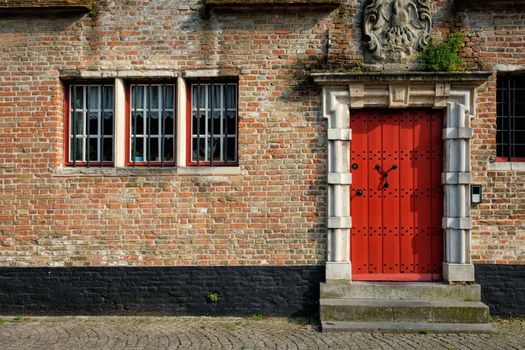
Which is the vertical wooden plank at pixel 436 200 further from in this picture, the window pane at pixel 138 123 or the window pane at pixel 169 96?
the window pane at pixel 138 123

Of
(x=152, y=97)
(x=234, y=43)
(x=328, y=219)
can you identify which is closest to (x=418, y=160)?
(x=328, y=219)

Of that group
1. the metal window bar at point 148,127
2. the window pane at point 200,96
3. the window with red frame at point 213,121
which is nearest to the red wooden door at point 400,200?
the window with red frame at point 213,121

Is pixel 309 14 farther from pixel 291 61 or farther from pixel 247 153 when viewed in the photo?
pixel 247 153

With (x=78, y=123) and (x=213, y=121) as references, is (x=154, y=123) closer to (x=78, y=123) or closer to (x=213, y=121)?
(x=213, y=121)

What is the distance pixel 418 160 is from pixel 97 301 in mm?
5314

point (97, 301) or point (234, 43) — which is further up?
point (234, 43)

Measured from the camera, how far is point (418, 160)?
720cm

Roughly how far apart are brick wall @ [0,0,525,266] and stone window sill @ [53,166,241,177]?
0.06m

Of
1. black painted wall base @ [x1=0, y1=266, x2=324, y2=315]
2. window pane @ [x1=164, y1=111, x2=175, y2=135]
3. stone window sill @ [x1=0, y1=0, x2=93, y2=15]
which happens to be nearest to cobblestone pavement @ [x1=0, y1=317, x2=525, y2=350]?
black painted wall base @ [x1=0, y1=266, x2=324, y2=315]

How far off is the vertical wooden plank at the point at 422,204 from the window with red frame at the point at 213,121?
9.13ft

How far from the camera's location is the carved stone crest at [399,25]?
709 cm

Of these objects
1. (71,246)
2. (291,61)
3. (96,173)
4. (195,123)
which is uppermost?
(291,61)

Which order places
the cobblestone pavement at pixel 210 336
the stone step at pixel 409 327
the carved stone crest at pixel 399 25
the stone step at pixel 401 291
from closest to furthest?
1. the cobblestone pavement at pixel 210 336
2. the stone step at pixel 409 327
3. the stone step at pixel 401 291
4. the carved stone crest at pixel 399 25

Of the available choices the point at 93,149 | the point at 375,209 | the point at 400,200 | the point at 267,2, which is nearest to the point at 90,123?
the point at 93,149
